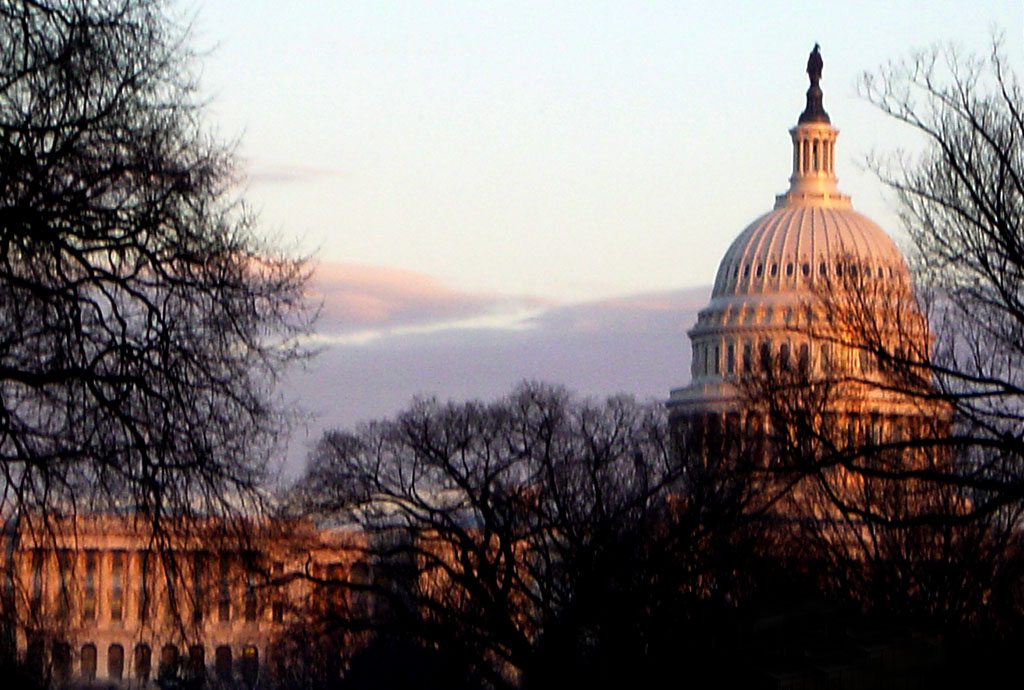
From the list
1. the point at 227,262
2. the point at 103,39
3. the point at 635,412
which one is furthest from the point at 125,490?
the point at 635,412

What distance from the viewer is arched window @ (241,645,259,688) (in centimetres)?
13870

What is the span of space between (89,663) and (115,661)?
668 cm

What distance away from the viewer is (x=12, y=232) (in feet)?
71.4

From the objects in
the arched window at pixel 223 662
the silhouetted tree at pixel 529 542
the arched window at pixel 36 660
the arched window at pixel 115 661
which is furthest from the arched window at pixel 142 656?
the arched window at pixel 115 661

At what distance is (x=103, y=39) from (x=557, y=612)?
44.9 meters

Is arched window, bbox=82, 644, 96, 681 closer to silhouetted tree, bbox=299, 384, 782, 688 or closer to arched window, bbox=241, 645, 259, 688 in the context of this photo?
arched window, bbox=241, 645, 259, 688

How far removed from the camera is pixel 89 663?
152 meters

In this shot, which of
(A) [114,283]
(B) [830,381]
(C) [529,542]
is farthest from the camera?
(C) [529,542]

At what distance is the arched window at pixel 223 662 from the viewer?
137 meters

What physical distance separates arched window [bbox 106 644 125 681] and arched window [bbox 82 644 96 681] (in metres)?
1.01

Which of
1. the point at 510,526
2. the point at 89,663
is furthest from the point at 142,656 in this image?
the point at 89,663

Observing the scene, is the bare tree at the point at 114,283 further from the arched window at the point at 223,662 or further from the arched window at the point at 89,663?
the arched window at the point at 89,663

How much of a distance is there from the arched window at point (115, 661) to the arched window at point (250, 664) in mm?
11689

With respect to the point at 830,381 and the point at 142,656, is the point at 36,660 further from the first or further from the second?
the point at 830,381
